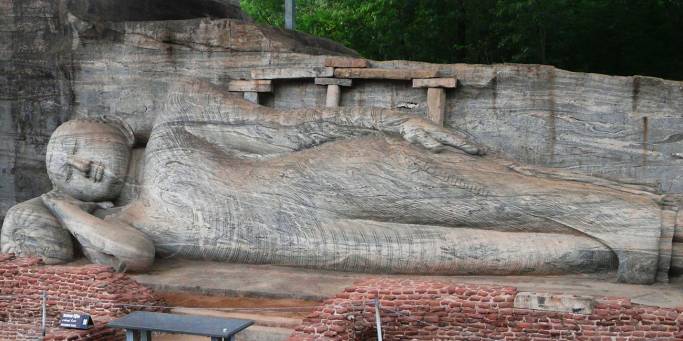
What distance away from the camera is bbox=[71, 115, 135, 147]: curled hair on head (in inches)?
313

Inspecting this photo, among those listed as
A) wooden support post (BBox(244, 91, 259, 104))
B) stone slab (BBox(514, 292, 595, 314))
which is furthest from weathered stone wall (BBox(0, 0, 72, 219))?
stone slab (BBox(514, 292, 595, 314))

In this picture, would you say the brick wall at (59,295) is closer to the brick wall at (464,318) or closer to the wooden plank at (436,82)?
the brick wall at (464,318)

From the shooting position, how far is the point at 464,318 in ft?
17.1

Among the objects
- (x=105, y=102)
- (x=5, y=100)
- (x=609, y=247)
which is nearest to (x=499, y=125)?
(x=609, y=247)

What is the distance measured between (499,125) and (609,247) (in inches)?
77.2

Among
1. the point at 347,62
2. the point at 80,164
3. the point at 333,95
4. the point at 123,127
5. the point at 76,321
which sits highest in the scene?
the point at 347,62

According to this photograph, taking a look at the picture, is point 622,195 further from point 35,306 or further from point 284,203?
point 35,306

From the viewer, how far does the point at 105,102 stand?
8578mm

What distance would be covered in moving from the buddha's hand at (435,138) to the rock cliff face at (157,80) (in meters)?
0.87

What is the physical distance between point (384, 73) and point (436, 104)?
62cm

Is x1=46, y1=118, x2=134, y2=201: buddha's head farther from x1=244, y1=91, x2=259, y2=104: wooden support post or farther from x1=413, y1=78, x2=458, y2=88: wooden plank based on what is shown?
x1=413, y1=78, x2=458, y2=88: wooden plank

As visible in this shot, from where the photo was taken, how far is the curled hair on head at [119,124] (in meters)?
7.95

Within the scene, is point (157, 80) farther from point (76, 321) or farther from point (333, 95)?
point (76, 321)

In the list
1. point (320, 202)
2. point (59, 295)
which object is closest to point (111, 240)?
point (59, 295)
